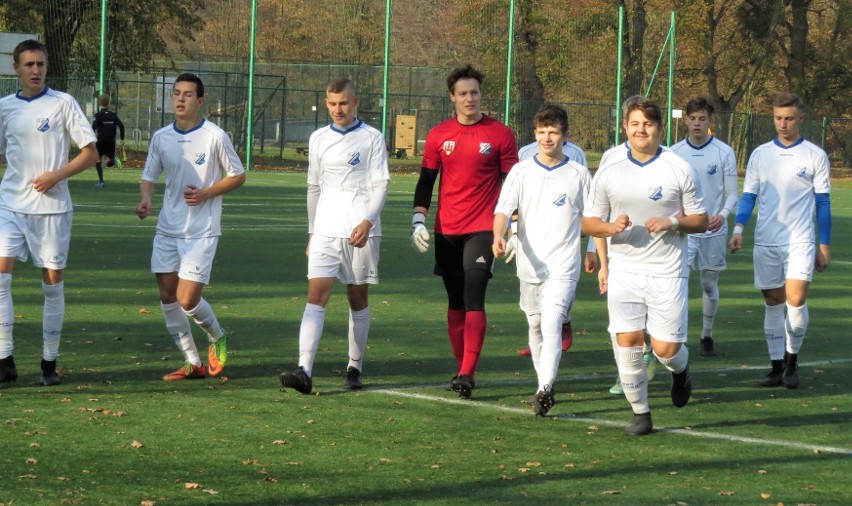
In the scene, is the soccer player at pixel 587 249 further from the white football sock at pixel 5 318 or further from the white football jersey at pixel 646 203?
the white football sock at pixel 5 318

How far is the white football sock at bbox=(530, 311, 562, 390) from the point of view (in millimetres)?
8328

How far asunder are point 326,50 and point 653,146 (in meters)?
60.8

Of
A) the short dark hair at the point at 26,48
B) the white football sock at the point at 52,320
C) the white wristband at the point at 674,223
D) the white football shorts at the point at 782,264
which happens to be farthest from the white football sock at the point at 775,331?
the short dark hair at the point at 26,48

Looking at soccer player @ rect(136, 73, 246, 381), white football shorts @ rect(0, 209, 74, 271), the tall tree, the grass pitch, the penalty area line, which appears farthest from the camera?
the tall tree

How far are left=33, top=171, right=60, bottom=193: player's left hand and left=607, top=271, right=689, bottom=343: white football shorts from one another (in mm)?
3540

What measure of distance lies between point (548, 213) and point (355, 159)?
1.32 m

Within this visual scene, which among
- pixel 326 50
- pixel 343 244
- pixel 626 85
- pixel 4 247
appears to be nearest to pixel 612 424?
pixel 343 244

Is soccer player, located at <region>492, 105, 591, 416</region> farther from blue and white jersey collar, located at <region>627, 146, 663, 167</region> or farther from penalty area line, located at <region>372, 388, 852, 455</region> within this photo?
blue and white jersey collar, located at <region>627, 146, 663, 167</region>

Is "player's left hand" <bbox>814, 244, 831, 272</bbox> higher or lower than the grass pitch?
higher

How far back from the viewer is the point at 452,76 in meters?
9.20

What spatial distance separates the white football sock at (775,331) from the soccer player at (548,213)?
6.86 ft

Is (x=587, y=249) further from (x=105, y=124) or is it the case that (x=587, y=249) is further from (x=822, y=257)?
(x=105, y=124)

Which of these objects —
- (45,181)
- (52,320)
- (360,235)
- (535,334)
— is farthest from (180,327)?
(535,334)

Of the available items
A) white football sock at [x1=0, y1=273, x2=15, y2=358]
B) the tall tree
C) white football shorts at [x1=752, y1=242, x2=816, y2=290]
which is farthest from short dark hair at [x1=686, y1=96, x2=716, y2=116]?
the tall tree
